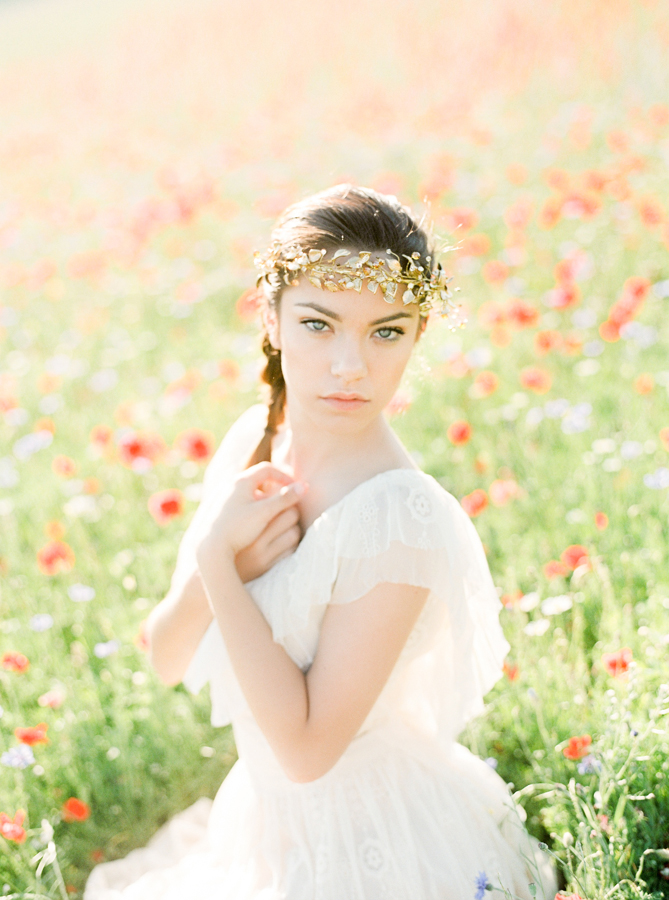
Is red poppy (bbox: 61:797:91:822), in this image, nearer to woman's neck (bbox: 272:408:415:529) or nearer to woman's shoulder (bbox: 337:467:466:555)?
woman's neck (bbox: 272:408:415:529)

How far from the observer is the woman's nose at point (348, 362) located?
175 cm

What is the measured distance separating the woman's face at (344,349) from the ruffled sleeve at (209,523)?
33cm

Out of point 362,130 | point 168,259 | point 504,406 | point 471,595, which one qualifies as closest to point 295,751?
point 471,595

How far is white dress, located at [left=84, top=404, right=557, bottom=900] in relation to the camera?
181 cm

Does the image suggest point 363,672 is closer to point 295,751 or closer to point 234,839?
point 295,751

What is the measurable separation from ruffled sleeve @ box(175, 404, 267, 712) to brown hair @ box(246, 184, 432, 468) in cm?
48

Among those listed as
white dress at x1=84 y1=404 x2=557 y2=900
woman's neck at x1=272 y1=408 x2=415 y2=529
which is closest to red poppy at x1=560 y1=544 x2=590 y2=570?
white dress at x1=84 y1=404 x2=557 y2=900

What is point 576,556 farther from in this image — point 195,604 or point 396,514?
point 195,604

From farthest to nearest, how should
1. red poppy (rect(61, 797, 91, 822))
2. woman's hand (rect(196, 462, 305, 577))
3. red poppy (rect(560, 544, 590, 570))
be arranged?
red poppy (rect(560, 544, 590, 570)) → red poppy (rect(61, 797, 91, 822)) → woman's hand (rect(196, 462, 305, 577))

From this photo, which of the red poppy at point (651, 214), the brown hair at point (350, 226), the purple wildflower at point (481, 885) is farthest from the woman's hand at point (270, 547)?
the red poppy at point (651, 214)

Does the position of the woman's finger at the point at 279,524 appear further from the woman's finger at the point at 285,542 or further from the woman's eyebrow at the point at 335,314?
the woman's eyebrow at the point at 335,314

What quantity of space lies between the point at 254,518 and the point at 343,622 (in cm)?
30

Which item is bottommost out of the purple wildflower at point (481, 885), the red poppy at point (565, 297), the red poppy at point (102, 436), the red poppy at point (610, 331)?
the purple wildflower at point (481, 885)

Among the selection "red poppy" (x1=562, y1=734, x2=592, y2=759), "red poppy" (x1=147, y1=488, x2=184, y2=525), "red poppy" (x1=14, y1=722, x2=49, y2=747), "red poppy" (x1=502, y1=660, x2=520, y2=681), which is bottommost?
"red poppy" (x1=562, y1=734, x2=592, y2=759)
